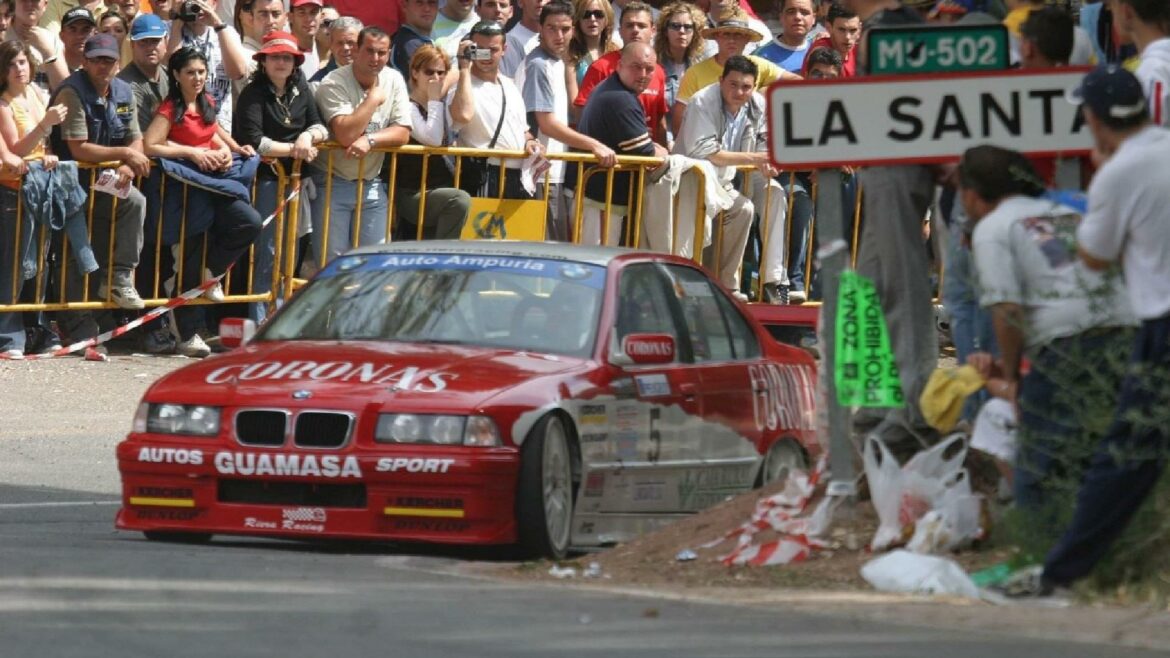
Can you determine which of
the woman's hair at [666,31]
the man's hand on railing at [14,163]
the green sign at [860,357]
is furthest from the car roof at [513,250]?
the woman's hair at [666,31]

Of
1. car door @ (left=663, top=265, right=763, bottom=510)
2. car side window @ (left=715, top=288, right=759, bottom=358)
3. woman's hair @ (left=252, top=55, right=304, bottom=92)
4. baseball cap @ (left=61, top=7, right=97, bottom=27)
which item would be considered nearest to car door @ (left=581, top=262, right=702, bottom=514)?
car door @ (left=663, top=265, right=763, bottom=510)

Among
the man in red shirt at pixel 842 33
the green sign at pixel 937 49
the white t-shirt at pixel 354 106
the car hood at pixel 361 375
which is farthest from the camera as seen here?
the man in red shirt at pixel 842 33

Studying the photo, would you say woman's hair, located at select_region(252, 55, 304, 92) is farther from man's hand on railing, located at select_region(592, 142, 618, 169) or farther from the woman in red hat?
man's hand on railing, located at select_region(592, 142, 618, 169)

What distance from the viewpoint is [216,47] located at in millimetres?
17484

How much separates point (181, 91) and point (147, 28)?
1.71 ft

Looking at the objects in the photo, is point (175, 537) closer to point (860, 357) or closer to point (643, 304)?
point (643, 304)

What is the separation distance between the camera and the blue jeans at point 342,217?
17.2 meters

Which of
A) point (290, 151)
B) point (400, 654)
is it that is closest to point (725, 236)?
Answer: point (290, 151)

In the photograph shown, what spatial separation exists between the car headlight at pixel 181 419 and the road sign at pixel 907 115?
2.91 meters

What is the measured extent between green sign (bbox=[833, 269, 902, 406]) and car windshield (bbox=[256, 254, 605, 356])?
Result: 1.84 m

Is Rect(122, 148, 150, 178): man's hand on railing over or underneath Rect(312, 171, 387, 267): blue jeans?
over

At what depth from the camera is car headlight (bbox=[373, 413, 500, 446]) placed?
993cm

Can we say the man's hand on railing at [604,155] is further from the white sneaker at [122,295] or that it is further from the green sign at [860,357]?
the green sign at [860,357]

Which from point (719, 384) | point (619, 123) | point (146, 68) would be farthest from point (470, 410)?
point (619, 123)
